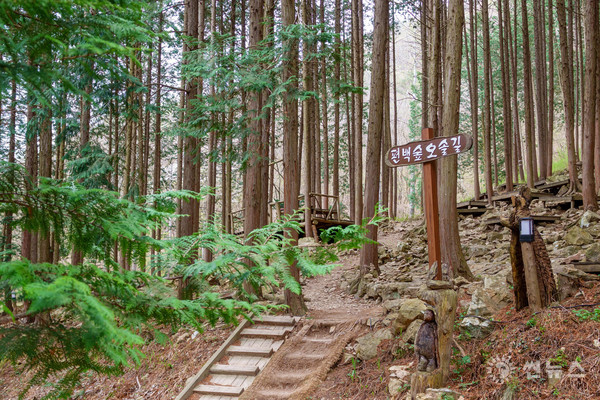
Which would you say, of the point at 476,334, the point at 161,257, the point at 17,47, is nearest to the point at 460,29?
the point at 476,334

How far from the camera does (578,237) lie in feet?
28.4

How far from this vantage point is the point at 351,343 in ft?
21.6

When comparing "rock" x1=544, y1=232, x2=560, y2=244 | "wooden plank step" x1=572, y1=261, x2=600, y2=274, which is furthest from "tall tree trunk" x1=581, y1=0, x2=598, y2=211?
"wooden plank step" x1=572, y1=261, x2=600, y2=274

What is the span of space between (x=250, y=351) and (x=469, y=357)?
10.8 ft

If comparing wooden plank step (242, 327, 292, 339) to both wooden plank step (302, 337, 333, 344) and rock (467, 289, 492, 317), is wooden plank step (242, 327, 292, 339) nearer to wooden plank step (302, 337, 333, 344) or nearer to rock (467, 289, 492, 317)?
wooden plank step (302, 337, 333, 344)

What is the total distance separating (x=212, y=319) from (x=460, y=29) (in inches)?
319

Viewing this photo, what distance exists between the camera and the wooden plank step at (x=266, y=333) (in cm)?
712

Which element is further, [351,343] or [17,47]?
[351,343]

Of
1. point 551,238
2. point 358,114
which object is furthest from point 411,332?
point 358,114

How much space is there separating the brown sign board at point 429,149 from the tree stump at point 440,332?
154 centimetres

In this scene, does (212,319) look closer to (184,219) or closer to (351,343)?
(351,343)

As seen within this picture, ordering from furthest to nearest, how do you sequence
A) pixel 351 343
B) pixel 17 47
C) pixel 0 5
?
pixel 351 343, pixel 17 47, pixel 0 5

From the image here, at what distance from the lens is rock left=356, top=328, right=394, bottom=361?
610 centimetres

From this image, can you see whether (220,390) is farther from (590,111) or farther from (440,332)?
(590,111)
